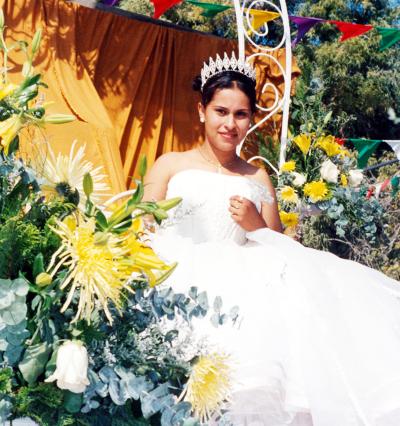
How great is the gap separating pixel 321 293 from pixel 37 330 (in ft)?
3.51

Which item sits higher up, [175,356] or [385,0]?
[385,0]

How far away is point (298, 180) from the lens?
12.8 ft

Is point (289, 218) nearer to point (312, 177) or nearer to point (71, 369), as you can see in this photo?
point (312, 177)

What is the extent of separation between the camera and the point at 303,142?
409 centimetres

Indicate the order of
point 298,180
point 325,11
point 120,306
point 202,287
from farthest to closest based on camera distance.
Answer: point 325,11 → point 298,180 → point 202,287 → point 120,306

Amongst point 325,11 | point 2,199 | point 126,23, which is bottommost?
point 2,199

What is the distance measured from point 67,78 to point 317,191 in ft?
5.37

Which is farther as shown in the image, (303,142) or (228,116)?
(303,142)

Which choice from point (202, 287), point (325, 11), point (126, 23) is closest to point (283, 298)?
point (202, 287)

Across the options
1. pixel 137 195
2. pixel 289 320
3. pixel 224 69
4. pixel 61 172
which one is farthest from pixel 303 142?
pixel 137 195

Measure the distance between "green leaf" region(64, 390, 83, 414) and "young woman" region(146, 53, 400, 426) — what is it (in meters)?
0.30

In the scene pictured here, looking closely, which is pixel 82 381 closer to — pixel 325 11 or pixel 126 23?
pixel 126 23

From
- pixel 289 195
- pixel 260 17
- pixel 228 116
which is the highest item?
pixel 260 17

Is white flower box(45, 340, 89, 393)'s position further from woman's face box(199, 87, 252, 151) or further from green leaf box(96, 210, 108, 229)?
woman's face box(199, 87, 252, 151)
